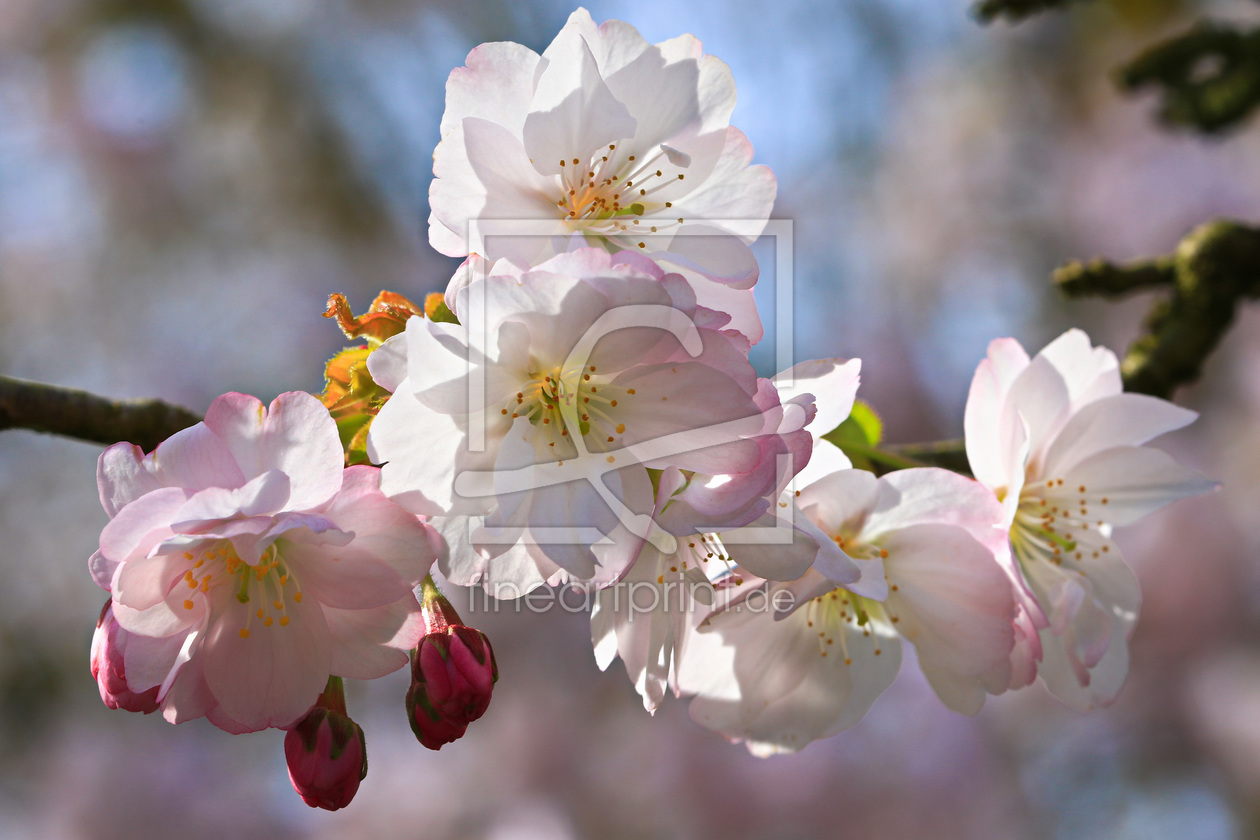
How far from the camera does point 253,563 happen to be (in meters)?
0.53

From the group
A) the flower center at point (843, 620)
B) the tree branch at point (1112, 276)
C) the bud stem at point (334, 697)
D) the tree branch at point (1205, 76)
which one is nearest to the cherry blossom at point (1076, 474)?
the flower center at point (843, 620)

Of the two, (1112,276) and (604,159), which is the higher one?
(604,159)

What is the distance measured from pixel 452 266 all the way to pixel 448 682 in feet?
12.1

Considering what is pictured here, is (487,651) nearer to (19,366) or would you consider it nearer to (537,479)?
(537,479)

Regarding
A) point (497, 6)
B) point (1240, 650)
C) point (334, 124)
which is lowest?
point (1240, 650)

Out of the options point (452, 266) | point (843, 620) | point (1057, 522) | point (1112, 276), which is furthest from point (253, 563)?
point (452, 266)

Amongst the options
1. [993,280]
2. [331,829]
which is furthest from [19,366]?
[993,280]

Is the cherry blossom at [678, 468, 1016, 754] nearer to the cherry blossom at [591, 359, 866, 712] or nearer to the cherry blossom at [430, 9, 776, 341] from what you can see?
the cherry blossom at [591, 359, 866, 712]

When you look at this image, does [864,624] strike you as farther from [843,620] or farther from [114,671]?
[114,671]

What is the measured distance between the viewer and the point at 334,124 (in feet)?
12.7

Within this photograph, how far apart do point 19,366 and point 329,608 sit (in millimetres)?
3804

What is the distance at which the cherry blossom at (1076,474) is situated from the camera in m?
0.77

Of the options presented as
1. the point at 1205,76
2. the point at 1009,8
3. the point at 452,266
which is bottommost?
the point at 452,266

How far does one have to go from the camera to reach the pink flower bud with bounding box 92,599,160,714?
57 cm
